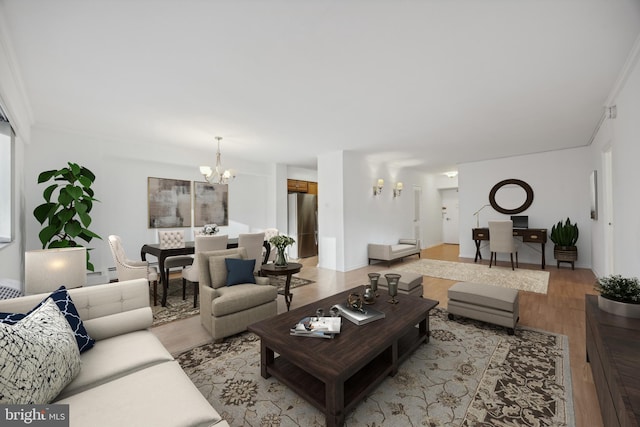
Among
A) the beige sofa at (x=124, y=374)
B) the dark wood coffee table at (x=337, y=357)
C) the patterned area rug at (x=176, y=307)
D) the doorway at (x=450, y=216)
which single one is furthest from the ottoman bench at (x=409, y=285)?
the doorway at (x=450, y=216)

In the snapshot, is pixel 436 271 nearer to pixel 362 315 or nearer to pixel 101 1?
pixel 362 315

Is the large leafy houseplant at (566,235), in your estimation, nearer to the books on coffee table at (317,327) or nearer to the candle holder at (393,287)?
the candle holder at (393,287)

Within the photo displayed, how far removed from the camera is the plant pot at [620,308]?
1.76 meters

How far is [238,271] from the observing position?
3021 mm

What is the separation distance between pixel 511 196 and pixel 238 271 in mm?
6742

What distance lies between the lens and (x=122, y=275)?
361cm

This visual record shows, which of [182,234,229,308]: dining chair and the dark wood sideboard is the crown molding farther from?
the dark wood sideboard

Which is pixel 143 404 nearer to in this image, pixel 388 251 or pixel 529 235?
pixel 388 251

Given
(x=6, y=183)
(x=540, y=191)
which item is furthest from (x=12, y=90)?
(x=540, y=191)

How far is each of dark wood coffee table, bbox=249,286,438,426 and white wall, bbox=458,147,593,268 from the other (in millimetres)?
5738

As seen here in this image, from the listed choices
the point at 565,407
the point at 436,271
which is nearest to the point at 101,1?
the point at 565,407

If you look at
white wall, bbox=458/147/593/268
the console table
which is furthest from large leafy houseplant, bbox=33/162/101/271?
white wall, bbox=458/147/593/268

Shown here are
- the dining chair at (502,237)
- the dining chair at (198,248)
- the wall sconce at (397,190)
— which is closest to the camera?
the dining chair at (198,248)

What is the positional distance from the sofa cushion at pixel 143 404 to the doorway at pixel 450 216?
404 inches
